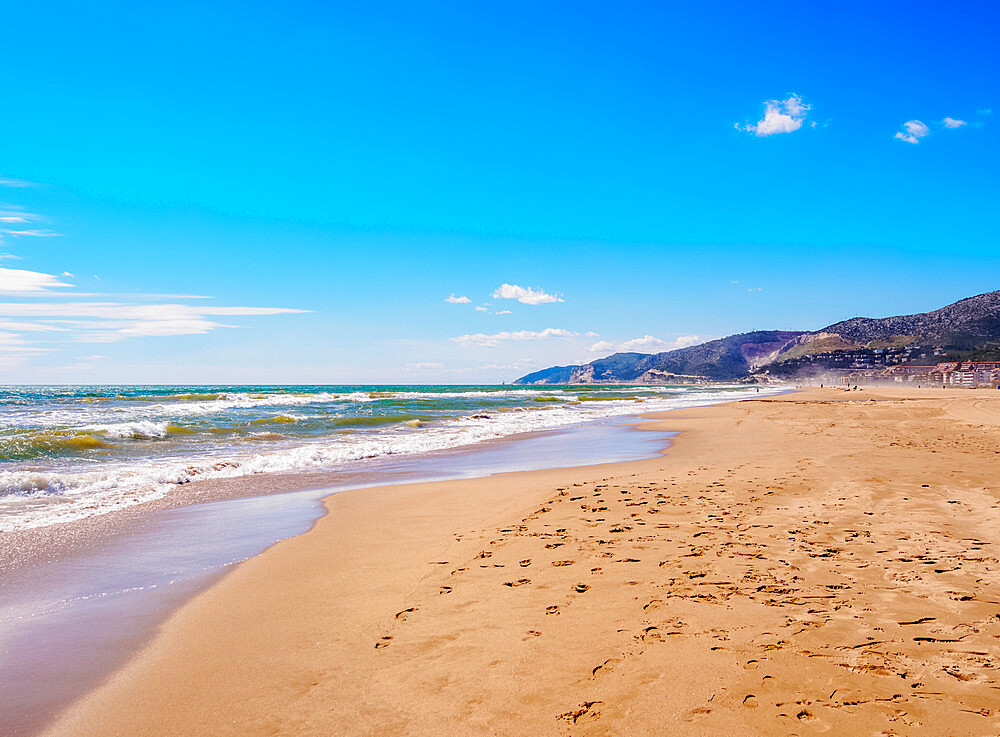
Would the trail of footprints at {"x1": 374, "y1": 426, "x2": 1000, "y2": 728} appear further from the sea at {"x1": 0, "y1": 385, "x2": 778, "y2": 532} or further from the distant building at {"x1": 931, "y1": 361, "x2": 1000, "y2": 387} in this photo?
the distant building at {"x1": 931, "y1": 361, "x2": 1000, "y2": 387}

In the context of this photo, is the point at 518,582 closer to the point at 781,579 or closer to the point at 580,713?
the point at 580,713

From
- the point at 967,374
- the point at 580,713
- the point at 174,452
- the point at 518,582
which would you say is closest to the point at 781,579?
the point at 518,582

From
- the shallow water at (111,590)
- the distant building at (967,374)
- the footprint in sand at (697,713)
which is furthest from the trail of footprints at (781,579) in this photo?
the distant building at (967,374)

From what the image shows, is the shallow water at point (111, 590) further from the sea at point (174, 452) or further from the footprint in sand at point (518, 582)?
the footprint in sand at point (518, 582)

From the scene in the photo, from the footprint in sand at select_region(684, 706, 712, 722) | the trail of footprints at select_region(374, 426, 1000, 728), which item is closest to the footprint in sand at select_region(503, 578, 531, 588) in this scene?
the trail of footprints at select_region(374, 426, 1000, 728)

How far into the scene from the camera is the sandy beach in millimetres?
3039

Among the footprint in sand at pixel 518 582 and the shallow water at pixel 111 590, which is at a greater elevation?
the footprint in sand at pixel 518 582

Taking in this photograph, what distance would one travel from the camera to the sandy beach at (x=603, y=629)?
3039 mm

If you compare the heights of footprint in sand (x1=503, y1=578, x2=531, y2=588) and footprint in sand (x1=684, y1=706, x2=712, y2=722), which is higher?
footprint in sand (x1=684, y1=706, x2=712, y2=722)

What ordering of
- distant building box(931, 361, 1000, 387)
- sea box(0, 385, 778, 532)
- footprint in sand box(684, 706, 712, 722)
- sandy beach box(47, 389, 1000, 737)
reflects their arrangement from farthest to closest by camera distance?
distant building box(931, 361, 1000, 387), sea box(0, 385, 778, 532), sandy beach box(47, 389, 1000, 737), footprint in sand box(684, 706, 712, 722)

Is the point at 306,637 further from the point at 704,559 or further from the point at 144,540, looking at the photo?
the point at 144,540

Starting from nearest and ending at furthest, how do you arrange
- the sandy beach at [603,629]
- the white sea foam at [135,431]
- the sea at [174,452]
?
the sandy beach at [603,629]
the sea at [174,452]
the white sea foam at [135,431]

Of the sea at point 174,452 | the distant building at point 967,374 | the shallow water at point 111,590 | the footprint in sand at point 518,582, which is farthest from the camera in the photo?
the distant building at point 967,374

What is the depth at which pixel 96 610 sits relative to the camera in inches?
202
